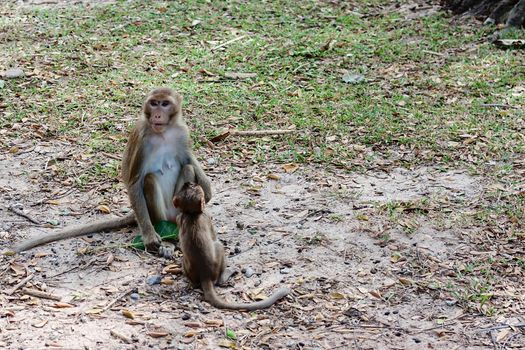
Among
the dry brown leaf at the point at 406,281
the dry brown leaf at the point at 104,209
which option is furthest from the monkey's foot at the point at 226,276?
the dry brown leaf at the point at 104,209

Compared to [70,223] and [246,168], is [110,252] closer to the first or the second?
[70,223]

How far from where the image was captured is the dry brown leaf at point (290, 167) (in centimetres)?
838

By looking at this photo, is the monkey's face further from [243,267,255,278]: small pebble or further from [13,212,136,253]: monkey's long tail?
Result: [243,267,255,278]: small pebble

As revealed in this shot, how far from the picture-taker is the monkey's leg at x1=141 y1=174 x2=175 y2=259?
6.73 metres

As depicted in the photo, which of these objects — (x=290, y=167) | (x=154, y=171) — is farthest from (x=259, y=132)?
(x=154, y=171)

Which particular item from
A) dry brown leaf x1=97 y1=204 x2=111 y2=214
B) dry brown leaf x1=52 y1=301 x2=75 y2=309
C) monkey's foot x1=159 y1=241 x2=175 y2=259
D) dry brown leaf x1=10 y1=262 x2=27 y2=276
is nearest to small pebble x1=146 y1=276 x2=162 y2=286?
monkey's foot x1=159 y1=241 x2=175 y2=259

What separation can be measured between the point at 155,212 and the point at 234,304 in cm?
146

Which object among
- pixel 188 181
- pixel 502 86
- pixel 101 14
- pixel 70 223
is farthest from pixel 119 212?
pixel 101 14

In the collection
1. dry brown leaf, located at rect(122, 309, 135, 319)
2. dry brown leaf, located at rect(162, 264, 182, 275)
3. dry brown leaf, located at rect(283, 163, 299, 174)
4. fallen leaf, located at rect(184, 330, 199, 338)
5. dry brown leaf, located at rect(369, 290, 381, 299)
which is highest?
dry brown leaf, located at rect(122, 309, 135, 319)

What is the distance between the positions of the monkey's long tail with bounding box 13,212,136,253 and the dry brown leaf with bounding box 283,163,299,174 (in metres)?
1.90

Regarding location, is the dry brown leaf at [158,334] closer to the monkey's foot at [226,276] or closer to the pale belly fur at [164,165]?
the monkey's foot at [226,276]

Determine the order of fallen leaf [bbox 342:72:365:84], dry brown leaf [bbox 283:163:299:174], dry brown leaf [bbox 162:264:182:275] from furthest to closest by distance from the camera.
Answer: fallen leaf [bbox 342:72:365:84]
dry brown leaf [bbox 283:163:299:174]
dry brown leaf [bbox 162:264:182:275]

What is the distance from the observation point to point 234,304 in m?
5.88

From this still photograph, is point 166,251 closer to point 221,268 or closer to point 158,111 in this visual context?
point 221,268
